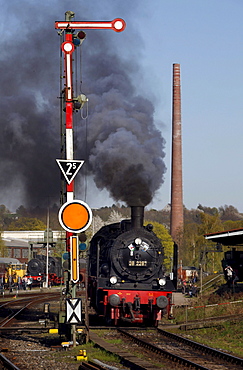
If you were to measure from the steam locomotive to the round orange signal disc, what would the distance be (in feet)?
22.2

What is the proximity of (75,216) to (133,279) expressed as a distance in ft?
24.9

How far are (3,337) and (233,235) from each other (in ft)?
45.9

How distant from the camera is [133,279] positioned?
2145cm

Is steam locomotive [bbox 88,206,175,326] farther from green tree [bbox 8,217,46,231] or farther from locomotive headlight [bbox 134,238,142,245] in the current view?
green tree [bbox 8,217,46,231]

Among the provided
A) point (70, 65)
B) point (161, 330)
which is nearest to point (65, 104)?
point (70, 65)

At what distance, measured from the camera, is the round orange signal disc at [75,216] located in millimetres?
14398

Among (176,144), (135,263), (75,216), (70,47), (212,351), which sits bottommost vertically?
(212,351)

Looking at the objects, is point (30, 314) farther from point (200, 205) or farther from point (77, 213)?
point (200, 205)

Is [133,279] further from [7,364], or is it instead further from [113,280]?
[7,364]

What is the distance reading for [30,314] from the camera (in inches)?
1118

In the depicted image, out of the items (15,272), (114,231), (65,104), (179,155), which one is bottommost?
(15,272)

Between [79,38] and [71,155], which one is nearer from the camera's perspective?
[71,155]

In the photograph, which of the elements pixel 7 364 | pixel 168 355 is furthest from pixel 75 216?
pixel 168 355

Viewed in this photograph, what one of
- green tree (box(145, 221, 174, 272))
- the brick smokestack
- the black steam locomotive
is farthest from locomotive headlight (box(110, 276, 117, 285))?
green tree (box(145, 221, 174, 272))
